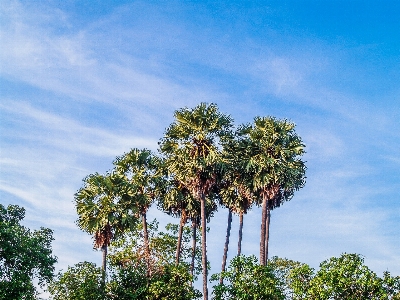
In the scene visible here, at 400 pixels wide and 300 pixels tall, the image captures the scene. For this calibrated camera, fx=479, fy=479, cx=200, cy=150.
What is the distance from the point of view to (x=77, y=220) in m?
42.7

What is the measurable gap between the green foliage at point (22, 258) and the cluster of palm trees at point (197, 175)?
5.27 meters

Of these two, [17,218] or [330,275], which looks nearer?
[330,275]

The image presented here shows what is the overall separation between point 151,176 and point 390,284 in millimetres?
23387

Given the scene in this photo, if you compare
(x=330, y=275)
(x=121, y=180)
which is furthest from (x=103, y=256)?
(x=330, y=275)

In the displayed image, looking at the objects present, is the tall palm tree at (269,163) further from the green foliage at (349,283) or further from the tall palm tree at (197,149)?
the green foliage at (349,283)

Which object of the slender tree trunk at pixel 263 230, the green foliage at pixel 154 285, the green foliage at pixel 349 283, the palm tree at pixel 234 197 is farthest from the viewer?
the palm tree at pixel 234 197

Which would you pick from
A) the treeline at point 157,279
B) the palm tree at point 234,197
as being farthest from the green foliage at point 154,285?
the palm tree at point 234,197

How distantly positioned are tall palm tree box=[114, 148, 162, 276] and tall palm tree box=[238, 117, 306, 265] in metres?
8.55

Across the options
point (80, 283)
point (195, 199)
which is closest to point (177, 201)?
point (195, 199)

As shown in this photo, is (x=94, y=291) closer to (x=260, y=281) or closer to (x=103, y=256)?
(x=103, y=256)

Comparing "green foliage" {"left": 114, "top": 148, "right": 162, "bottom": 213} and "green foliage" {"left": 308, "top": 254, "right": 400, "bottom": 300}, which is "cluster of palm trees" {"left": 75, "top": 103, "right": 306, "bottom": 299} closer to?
"green foliage" {"left": 114, "top": 148, "right": 162, "bottom": 213}

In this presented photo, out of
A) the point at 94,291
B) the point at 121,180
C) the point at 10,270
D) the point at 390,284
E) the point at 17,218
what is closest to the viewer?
the point at 390,284

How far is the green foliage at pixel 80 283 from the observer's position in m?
36.2

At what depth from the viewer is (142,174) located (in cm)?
4600
